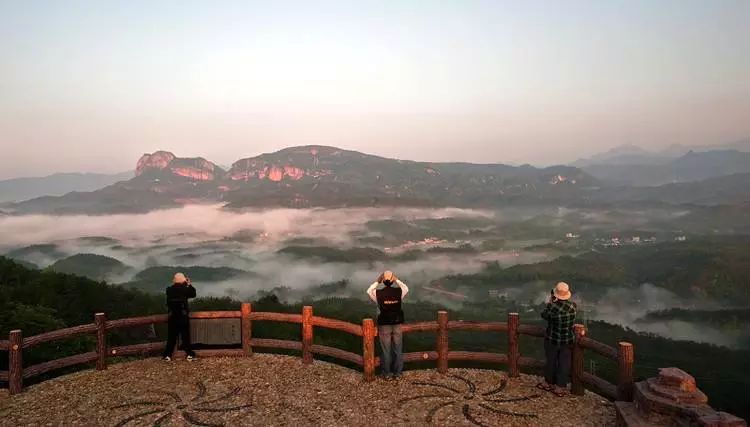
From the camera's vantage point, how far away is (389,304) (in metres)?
10.5

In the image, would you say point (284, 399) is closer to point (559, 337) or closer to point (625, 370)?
point (559, 337)

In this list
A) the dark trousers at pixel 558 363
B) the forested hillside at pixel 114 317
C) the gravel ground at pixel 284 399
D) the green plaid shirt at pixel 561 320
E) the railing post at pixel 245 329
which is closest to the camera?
the gravel ground at pixel 284 399

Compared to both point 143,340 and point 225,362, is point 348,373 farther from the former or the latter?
point 143,340

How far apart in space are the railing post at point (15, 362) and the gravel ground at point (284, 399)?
0.69ft

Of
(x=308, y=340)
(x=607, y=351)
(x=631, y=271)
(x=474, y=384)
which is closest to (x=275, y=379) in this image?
(x=308, y=340)

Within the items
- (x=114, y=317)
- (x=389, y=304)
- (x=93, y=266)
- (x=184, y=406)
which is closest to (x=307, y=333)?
(x=389, y=304)

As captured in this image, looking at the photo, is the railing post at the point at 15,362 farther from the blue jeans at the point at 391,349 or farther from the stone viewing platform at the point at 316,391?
the blue jeans at the point at 391,349

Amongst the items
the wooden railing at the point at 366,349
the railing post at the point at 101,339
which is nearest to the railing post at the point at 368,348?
the wooden railing at the point at 366,349

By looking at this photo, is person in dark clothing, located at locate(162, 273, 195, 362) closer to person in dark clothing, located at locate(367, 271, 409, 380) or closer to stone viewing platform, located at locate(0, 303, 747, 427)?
stone viewing platform, located at locate(0, 303, 747, 427)

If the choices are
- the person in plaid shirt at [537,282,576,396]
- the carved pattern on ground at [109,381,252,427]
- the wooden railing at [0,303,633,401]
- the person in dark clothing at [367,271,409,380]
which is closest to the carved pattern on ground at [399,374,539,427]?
the person in plaid shirt at [537,282,576,396]

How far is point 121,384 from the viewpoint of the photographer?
10.7 m

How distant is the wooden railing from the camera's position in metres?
9.49

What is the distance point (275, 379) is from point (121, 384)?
3.27 meters

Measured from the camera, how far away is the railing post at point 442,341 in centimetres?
1105
